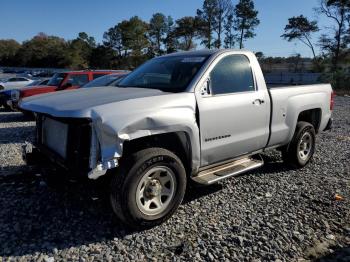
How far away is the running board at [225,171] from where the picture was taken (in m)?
4.06

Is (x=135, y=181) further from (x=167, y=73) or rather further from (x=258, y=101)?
(x=258, y=101)

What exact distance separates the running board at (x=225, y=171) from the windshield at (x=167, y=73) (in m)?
1.06

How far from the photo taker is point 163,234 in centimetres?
360

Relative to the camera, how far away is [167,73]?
4582mm

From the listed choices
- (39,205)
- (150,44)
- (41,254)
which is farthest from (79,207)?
(150,44)

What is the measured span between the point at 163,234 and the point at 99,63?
73.4 metres

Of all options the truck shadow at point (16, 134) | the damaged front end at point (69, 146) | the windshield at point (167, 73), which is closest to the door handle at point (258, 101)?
the windshield at point (167, 73)

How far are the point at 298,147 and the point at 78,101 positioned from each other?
3712 mm

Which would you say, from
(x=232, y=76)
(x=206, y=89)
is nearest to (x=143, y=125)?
(x=206, y=89)

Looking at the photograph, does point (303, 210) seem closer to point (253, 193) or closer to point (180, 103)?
point (253, 193)

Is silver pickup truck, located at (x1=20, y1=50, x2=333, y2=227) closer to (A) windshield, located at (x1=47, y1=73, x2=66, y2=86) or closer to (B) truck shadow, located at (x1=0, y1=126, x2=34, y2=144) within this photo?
(B) truck shadow, located at (x1=0, y1=126, x2=34, y2=144)

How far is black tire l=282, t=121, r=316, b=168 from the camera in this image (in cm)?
564

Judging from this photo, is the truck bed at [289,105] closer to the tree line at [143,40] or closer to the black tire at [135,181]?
the black tire at [135,181]

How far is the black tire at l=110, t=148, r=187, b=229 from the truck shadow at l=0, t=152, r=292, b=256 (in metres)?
0.24
